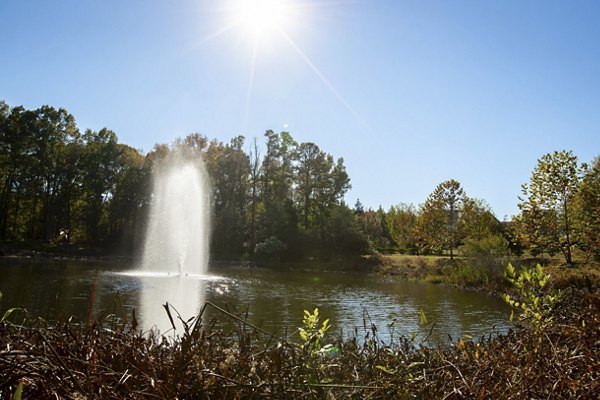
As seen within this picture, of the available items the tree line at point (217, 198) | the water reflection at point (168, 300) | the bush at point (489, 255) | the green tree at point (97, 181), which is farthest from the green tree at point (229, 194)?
the bush at point (489, 255)

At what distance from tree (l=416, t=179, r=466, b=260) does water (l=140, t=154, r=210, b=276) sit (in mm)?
22002

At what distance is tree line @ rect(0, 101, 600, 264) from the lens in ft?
144

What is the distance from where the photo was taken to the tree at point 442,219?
1647 inches

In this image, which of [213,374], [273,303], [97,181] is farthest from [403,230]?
[213,374]

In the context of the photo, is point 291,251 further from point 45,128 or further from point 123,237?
point 45,128

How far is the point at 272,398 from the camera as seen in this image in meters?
1.83

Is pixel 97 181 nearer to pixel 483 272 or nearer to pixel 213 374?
pixel 483 272

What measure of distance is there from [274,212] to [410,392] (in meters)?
44.8

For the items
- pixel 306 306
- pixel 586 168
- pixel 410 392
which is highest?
pixel 586 168

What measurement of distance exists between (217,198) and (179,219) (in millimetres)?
11592

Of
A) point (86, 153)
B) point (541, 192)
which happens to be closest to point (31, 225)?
point (86, 153)

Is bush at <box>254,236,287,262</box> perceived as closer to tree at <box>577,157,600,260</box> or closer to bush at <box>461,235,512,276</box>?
bush at <box>461,235,512,276</box>

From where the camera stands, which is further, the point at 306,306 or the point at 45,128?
the point at 45,128

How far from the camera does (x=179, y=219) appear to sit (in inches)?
1607
